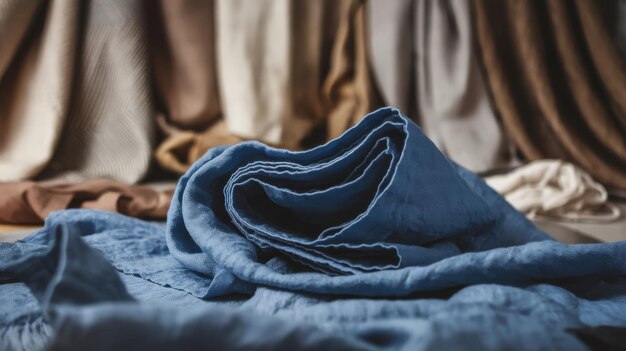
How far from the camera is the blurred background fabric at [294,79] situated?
0.91 m

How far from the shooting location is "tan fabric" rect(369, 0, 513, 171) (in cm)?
97

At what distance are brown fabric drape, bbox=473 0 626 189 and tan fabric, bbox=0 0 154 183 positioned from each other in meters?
0.50

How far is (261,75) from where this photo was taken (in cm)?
100

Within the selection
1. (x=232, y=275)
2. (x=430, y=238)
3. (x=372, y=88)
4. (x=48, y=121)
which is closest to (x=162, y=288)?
(x=232, y=275)

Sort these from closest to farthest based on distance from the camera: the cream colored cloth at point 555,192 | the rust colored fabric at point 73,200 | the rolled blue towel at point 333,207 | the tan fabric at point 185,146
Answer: the rolled blue towel at point 333,207
the rust colored fabric at point 73,200
the cream colored cloth at point 555,192
the tan fabric at point 185,146

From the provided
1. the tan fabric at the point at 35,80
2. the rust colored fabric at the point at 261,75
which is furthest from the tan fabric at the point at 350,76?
the tan fabric at the point at 35,80

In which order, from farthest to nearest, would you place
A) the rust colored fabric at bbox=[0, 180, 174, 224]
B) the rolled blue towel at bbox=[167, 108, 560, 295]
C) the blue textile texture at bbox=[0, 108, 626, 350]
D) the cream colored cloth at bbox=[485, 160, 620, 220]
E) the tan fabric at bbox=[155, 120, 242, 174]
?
the tan fabric at bbox=[155, 120, 242, 174]
the cream colored cloth at bbox=[485, 160, 620, 220]
the rust colored fabric at bbox=[0, 180, 174, 224]
the rolled blue towel at bbox=[167, 108, 560, 295]
the blue textile texture at bbox=[0, 108, 626, 350]

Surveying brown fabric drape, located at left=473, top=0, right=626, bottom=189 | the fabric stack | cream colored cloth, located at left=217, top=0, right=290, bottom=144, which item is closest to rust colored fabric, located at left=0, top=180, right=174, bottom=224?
the fabric stack

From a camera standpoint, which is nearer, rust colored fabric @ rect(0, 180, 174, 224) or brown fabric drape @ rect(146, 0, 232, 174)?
rust colored fabric @ rect(0, 180, 174, 224)

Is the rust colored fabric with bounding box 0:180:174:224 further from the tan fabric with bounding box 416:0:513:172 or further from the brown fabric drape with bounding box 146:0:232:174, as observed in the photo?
the tan fabric with bounding box 416:0:513:172

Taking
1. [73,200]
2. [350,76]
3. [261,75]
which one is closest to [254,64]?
[261,75]

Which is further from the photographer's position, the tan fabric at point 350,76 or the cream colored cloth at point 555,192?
the tan fabric at point 350,76

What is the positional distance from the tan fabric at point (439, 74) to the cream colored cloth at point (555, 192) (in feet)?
0.31

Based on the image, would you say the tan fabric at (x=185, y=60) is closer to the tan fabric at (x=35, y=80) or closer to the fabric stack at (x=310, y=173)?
the fabric stack at (x=310, y=173)
